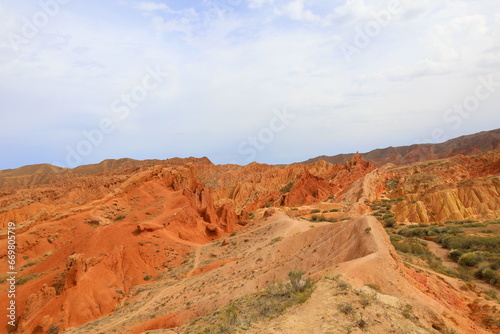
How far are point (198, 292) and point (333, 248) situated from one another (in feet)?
23.0

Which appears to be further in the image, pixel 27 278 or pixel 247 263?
pixel 27 278

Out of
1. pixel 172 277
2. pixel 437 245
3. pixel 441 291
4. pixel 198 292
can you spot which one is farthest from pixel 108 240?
pixel 437 245

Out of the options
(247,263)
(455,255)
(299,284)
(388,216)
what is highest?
(299,284)

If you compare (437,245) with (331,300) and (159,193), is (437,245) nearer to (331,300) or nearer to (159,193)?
(331,300)

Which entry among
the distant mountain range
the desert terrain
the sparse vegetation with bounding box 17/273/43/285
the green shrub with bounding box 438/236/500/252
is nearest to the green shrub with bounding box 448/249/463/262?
the desert terrain

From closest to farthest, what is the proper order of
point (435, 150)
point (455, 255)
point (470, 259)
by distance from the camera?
point (470, 259) → point (455, 255) → point (435, 150)

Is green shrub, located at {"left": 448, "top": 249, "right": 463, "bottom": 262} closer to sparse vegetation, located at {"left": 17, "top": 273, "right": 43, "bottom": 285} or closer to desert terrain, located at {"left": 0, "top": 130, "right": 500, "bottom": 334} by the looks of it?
desert terrain, located at {"left": 0, "top": 130, "right": 500, "bottom": 334}

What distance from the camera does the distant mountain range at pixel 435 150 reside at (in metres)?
120

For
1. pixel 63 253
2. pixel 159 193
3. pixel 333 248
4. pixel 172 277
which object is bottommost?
pixel 172 277

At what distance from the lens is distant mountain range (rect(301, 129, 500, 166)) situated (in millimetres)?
119688

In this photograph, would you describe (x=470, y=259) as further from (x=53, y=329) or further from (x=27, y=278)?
(x=27, y=278)

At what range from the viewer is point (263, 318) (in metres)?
7.80

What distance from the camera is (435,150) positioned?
484ft

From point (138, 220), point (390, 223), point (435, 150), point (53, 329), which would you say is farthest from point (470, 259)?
point (435, 150)
